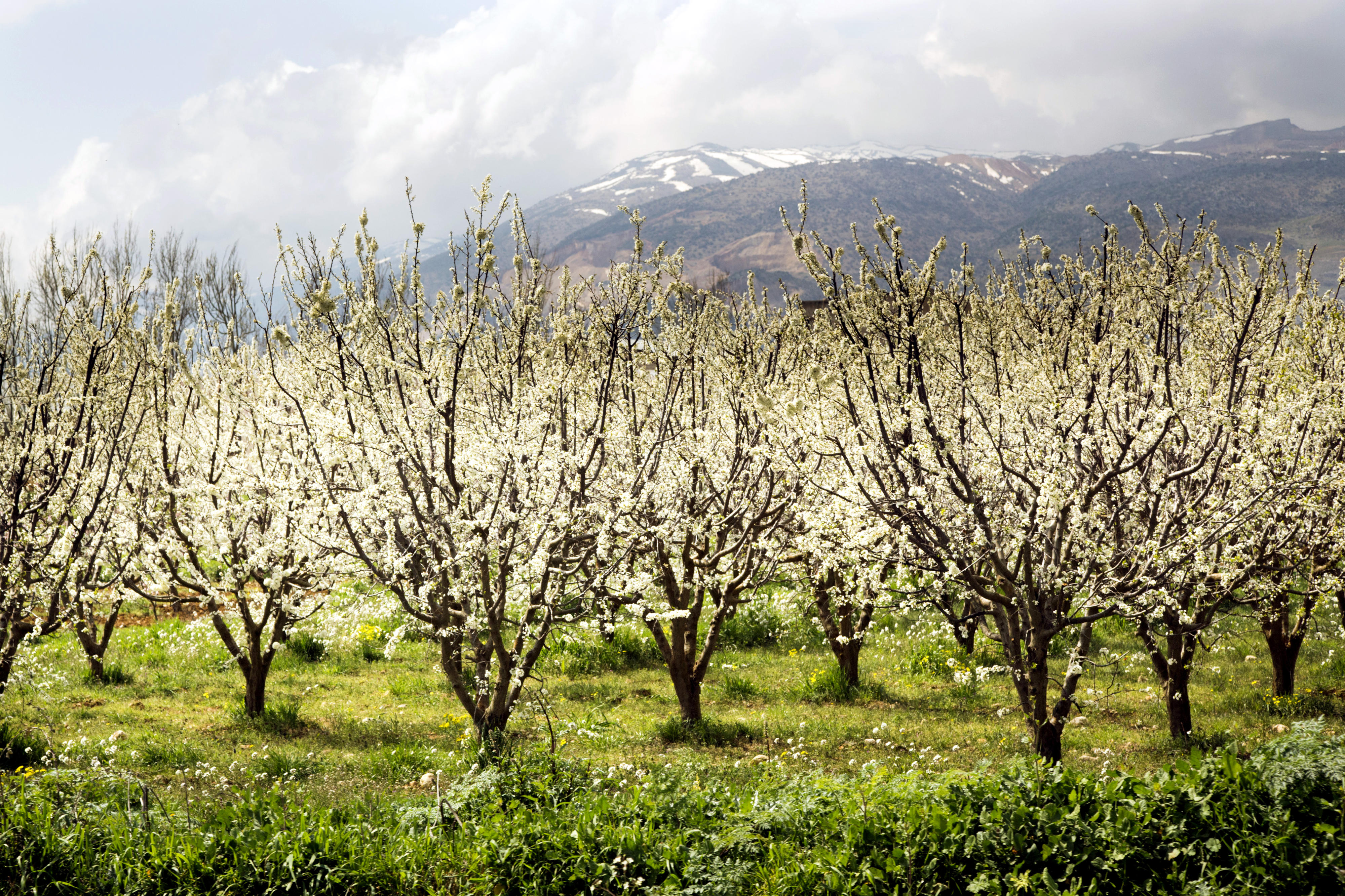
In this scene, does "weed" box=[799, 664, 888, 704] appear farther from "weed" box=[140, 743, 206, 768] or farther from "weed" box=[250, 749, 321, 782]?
"weed" box=[140, 743, 206, 768]

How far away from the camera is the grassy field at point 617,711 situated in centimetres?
676

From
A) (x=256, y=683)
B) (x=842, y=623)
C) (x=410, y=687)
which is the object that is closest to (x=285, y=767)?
(x=256, y=683)

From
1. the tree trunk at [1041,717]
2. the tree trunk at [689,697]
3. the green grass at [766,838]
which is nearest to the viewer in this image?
the green grass at [766,838]

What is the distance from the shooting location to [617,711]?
865 cm

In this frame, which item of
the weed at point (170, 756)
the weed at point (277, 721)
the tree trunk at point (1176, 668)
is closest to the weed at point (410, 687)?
the weed at point (277, 721)

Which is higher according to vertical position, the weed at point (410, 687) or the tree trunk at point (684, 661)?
the tree trunk at point (684, 661)

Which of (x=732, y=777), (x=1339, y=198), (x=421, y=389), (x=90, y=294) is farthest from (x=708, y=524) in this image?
(x=1339, y=198)

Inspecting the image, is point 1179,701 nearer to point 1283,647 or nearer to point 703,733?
point 1283,647

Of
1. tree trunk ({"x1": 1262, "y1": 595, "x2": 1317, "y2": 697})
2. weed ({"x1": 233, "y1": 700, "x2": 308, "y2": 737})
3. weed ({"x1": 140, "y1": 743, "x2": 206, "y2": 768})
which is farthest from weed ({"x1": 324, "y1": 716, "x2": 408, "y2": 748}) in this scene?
tree trunk ({"x1": 1262, "y1": 595, "x2": 1317, "y2": 697})

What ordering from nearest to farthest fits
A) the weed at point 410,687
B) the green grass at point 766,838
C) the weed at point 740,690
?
1. the green grass at point 766,838
2. the weed at point 740,690
3. the weed at point 410,687

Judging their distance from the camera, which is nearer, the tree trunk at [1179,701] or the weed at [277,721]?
the tree trunk at [1179,701]

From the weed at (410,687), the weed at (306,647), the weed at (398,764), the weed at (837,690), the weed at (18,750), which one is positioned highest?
the weed at (18,750)

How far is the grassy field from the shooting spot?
22.2ft

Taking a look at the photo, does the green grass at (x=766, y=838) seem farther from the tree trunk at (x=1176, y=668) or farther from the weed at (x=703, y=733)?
the weed at (x=703, y=733)
